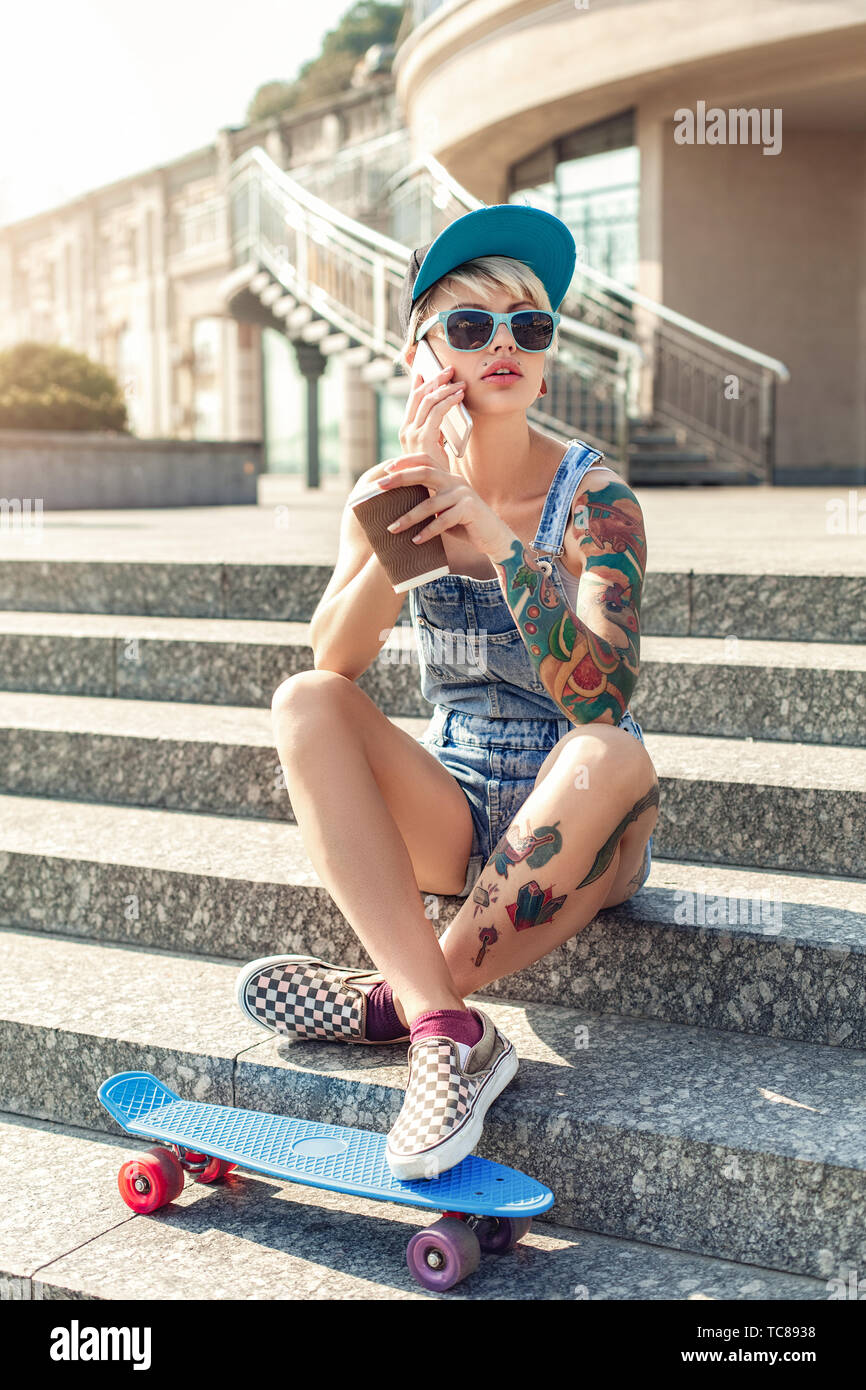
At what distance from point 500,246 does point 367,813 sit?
1.11 m

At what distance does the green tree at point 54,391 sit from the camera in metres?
13.8

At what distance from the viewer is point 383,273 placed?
11906 millimetres

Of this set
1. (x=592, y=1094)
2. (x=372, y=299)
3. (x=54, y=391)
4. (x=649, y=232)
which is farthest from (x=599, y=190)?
(x=592, y=1094)

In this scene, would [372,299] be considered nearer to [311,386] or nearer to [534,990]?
[311,386]

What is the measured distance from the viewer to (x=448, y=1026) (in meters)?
2.23

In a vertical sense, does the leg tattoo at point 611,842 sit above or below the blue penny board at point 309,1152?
above

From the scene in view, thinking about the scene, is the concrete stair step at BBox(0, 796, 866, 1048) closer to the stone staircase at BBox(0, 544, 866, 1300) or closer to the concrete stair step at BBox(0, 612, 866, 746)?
the stone staircase at BBox(0, 544, 866, 1300)

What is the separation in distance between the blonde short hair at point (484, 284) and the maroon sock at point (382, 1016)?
4.20ft

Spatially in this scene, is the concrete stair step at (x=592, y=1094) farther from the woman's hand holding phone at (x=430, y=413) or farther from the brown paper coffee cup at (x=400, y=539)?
the woman's hand holding phone at (x=430, y=413)

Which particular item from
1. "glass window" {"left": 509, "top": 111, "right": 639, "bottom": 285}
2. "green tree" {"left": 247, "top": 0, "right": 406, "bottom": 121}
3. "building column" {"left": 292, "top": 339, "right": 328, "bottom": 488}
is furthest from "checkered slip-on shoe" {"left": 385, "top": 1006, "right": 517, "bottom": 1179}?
"green tree" {"left": 247, "top": 0, "right": 406, "bottom": 121}

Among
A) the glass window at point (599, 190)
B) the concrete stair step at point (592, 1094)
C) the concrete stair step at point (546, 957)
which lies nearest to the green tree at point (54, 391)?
the glass window at point (599, 190)

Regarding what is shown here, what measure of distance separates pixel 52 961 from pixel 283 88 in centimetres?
4945

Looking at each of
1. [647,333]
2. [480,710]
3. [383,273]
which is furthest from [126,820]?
[647,333]
